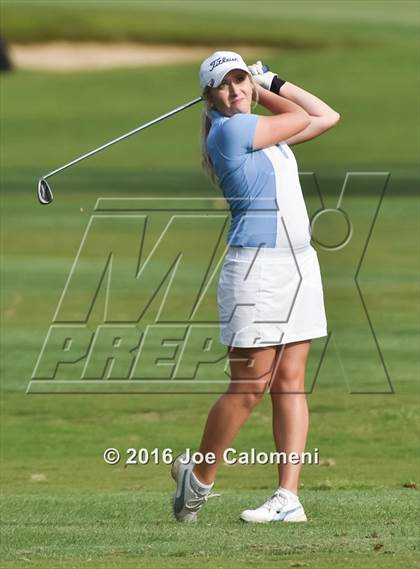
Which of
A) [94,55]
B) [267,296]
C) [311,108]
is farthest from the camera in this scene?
[94,55]

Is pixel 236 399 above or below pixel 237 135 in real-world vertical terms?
below

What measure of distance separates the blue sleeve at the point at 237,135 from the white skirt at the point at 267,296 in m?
0.42

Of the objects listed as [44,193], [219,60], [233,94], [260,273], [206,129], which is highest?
[219,60]

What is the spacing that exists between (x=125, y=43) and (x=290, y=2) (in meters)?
10.8

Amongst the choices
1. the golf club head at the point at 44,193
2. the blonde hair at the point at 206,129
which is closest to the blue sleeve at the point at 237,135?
the blonde hair at the point at 206,129

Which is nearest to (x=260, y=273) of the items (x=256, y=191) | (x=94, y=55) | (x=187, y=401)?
(x=256, y=191)

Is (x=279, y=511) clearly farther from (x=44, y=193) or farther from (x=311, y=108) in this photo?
(x=44, y=193)

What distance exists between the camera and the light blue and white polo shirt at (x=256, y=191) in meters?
7.41

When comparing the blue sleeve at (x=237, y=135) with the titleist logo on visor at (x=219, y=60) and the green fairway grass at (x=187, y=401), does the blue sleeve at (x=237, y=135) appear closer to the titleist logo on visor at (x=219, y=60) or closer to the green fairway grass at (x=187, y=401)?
the titleist logo on visor at (x=219, y=60)

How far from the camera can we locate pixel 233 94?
7434 millimetres

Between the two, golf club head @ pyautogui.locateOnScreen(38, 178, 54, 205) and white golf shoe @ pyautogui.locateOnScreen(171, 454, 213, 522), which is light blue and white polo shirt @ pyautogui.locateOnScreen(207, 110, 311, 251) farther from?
golf club head @ pyautogui.locateOnScreen(38, 178, 54, 205)

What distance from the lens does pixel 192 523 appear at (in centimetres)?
766

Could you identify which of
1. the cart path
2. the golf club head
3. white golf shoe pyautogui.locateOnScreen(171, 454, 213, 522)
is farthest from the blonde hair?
the cart path

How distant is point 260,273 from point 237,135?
0.60 meters
